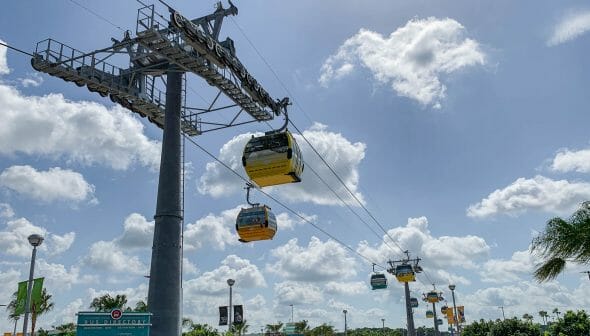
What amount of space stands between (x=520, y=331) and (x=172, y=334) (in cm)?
3333

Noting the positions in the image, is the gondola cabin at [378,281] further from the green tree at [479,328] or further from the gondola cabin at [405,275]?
the green tree at [479,328]

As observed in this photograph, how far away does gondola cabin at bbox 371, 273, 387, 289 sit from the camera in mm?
67188

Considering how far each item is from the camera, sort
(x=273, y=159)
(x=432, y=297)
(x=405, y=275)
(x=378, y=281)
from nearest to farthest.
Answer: (x=273, y=159), (x=378, y=281), (x=405, y=275), (x=432, y=297)

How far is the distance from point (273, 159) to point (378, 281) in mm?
50910

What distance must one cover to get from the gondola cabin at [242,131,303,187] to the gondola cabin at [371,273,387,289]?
49.2 meters

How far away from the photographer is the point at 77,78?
22.3 meters

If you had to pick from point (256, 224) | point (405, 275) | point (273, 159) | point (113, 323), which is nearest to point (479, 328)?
point (405, 275)

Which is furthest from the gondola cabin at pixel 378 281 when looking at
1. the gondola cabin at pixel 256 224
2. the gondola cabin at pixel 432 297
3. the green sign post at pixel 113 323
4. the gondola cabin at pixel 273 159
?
the green sign post at pixel 113 323

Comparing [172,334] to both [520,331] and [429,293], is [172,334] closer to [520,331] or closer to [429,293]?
[520,331]

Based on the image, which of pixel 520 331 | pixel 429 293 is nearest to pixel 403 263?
pixel 429 293

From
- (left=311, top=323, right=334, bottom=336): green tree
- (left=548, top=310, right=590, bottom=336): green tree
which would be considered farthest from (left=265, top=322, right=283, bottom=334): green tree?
(left=548, top=310, right=590, bottom=336): green tree

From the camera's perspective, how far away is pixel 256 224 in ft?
95.5

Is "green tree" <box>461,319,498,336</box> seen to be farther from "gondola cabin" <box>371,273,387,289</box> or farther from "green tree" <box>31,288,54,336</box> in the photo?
"green tree" <box>31,288,54,336</box>

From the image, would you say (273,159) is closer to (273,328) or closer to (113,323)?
(113,323)
